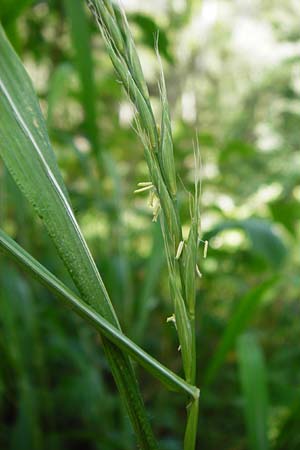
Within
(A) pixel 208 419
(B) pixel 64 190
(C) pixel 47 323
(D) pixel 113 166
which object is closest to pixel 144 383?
(A) pixel 208 419

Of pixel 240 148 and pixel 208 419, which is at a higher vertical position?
pixel 240 148

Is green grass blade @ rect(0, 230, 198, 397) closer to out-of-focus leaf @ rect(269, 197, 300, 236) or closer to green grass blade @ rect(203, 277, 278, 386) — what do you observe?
green grass blade @ rect(203, 277, 278, 386)

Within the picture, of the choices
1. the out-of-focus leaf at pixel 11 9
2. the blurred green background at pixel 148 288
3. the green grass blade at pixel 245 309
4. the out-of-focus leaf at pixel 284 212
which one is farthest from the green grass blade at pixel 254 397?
the out-of-focus leaf at pixel 11 9

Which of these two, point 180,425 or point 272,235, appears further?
point 180,425

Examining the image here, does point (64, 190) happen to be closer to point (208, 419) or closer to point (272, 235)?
point (272, 235)

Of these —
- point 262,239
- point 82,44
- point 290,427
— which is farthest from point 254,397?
point 82,44

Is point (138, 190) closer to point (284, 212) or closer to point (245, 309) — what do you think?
point (245, 309)
